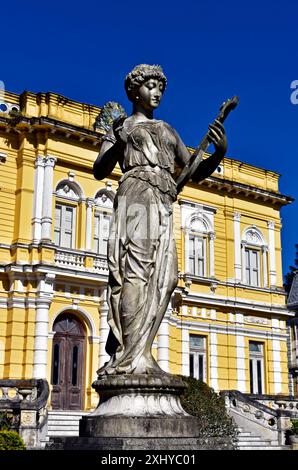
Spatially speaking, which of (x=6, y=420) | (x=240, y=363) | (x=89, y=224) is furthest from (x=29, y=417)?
(x=240, y=363)

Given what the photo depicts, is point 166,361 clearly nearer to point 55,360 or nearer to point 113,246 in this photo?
point 55,360

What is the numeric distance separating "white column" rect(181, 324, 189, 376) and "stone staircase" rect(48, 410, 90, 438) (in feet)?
18.4

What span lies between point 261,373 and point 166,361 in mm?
6506

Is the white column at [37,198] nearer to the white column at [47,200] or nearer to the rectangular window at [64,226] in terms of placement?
the white column at [47,200]

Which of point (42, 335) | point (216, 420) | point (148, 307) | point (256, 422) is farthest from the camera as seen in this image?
point (256, 422)

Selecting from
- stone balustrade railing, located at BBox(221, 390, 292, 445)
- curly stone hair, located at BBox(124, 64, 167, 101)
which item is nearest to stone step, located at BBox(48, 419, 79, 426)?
stone balustrade railing, located at BBox(221, 390, 292, 445)

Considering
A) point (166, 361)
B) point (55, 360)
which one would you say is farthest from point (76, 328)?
point (166, 361)

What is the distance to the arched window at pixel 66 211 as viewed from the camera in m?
22.0

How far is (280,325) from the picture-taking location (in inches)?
1134

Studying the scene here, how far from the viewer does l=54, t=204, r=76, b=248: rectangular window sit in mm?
Answer: 21938

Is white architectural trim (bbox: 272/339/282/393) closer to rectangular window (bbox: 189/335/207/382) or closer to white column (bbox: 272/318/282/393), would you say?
white column (bbox: 272/318/282/393)

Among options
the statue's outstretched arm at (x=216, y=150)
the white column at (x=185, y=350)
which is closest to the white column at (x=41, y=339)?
the white column at (x=185, y=350)
